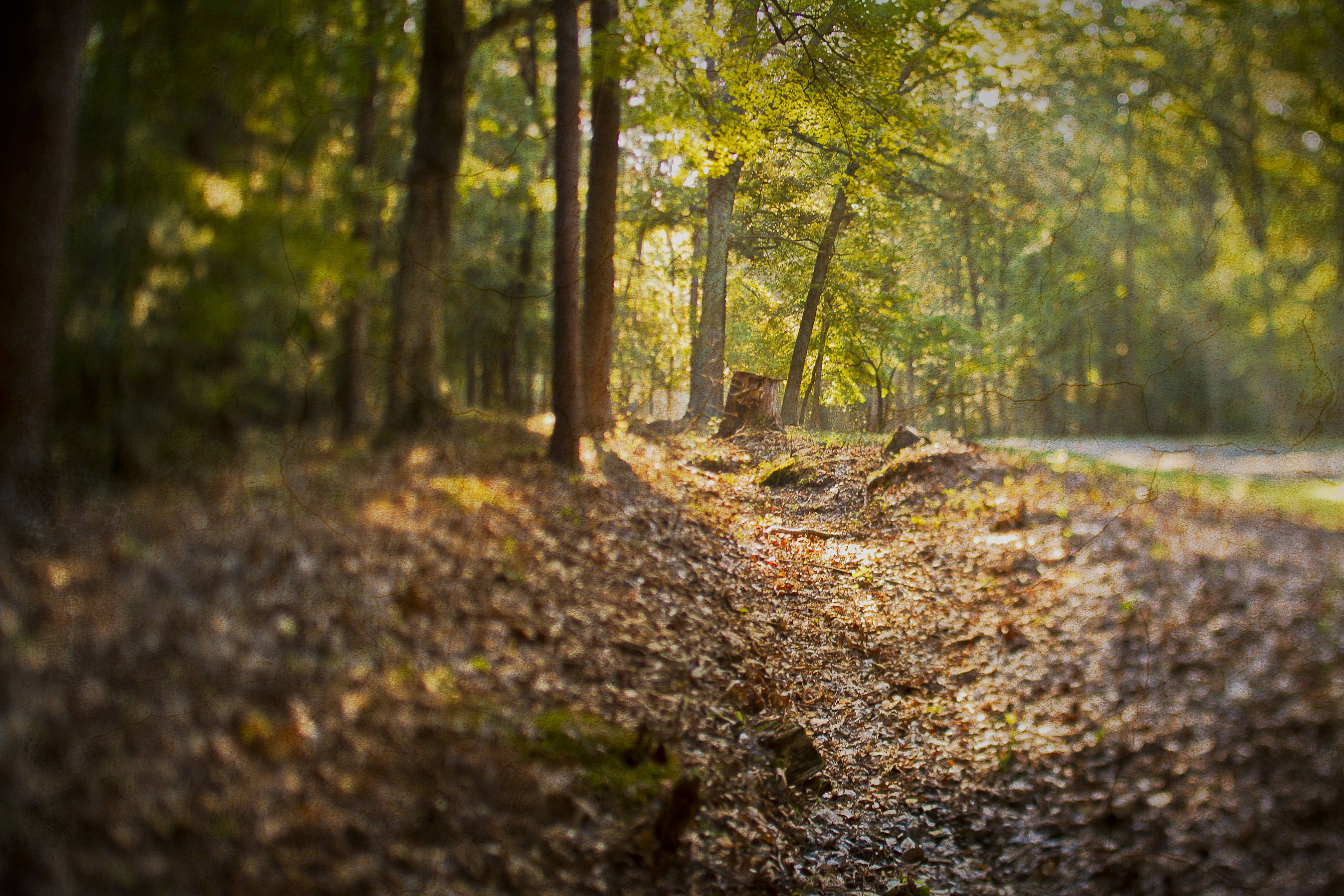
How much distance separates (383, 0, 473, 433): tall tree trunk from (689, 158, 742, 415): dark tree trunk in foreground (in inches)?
111

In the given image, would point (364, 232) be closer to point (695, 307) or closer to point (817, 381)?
point (695, 307)

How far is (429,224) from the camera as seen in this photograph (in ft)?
9.32

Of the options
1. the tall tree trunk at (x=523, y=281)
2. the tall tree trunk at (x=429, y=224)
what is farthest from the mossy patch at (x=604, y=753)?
the tall tree trunk at (x=523, y=281)

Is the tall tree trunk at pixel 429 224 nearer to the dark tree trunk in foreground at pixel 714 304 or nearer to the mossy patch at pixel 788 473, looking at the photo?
the dark tree trunk in foreground at pixel 714 304

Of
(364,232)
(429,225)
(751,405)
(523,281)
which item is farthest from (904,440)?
(364,232)

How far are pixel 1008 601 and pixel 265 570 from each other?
165 inches

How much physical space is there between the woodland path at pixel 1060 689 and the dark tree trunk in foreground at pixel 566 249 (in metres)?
1.87

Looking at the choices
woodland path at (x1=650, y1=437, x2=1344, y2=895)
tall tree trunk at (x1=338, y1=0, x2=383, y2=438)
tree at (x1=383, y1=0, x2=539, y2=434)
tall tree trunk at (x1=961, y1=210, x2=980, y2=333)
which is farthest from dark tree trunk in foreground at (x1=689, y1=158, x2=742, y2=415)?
tall tree trunk at (x1=338, y1=0, x2=383, y2=438)

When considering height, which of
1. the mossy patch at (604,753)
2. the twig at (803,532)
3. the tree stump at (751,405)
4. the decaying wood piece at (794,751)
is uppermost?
the tree stump at (751,405)

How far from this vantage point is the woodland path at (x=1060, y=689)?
2.29m

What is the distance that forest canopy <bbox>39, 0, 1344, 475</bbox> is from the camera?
6.55 ft

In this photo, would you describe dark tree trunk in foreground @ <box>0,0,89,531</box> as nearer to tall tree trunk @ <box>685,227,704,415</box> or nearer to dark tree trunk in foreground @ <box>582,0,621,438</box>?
dark tree trunk in foreground @ <box>582,0,621,438</box>

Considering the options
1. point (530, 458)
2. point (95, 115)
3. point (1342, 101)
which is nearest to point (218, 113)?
point (95, 115)

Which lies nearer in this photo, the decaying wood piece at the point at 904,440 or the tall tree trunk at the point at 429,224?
the tall tree trunk at the point at 429,224
